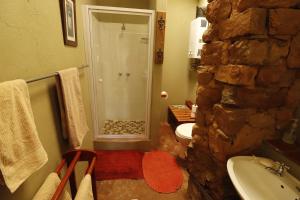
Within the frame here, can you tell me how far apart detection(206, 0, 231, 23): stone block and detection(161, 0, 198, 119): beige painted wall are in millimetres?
1859

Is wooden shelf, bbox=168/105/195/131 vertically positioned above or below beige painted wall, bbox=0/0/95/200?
below

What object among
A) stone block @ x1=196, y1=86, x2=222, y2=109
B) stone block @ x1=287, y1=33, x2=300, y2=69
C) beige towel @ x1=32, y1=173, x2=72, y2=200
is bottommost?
beige towel @ x1=32, y1=173, x2=72, y2=200

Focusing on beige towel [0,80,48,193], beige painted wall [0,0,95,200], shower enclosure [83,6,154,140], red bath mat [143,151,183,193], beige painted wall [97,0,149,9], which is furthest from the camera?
beige painted wall [97,0,149,9]

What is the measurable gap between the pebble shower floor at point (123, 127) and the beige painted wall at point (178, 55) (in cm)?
81

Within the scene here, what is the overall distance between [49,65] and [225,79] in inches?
44.1

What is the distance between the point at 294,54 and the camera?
38.3 inches

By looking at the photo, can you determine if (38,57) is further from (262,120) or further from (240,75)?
(262,120)

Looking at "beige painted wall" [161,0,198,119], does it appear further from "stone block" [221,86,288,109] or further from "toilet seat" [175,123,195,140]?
"stone block" [221,86,288,109]

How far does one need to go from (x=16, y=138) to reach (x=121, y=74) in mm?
2365

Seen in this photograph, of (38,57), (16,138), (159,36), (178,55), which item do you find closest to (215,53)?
(159,36)

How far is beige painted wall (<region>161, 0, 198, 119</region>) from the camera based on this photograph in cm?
296

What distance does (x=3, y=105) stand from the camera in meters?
0.57

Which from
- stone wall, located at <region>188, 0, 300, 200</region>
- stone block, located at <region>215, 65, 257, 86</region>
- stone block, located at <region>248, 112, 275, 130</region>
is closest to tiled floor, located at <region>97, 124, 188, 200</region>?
stone wall, located at <region>188, 0, 300, 200</region>

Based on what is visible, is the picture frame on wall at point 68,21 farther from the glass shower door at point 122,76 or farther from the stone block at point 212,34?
the stone block at point 212,34
